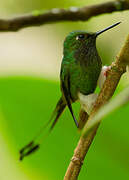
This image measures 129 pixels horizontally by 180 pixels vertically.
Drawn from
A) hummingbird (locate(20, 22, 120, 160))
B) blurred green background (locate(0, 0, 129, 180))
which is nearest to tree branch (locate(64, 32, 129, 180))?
blurred green background (locate(0, 0, 129, 180))

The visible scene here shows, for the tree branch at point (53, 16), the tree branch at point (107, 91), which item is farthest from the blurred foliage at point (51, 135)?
the tree branch at point (53, 16)

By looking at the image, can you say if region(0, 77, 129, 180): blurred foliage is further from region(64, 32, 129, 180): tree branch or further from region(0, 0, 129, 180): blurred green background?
region(64, 32, 129, 180): tree branch

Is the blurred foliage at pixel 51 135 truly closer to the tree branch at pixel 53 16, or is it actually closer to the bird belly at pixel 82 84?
the bird belly at pixel 82 84

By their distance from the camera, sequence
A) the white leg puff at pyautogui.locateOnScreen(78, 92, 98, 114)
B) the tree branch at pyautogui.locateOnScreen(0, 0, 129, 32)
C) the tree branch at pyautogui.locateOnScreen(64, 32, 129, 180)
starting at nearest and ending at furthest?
the tree branch at pyautogui.locateOnScreen(0, 0, 129, 32), the tree branch at pyautogui.locateOnScreen(64, 32, 129, 180), the white leg puff at pyautogui.locateOnScreen(78, 92, 98, 114)

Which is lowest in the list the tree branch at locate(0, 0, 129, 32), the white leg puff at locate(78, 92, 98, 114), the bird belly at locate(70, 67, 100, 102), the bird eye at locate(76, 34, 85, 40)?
the white leg puff at locate(78, 92, 98, 114)

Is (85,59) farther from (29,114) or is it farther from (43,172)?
(43,172)

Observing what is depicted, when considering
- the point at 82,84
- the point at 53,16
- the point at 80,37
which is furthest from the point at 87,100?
the point at 53,16

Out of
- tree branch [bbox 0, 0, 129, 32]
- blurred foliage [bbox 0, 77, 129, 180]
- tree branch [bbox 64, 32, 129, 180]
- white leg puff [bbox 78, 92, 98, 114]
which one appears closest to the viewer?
tree branch [bbox 0, 0, 129, 32]
